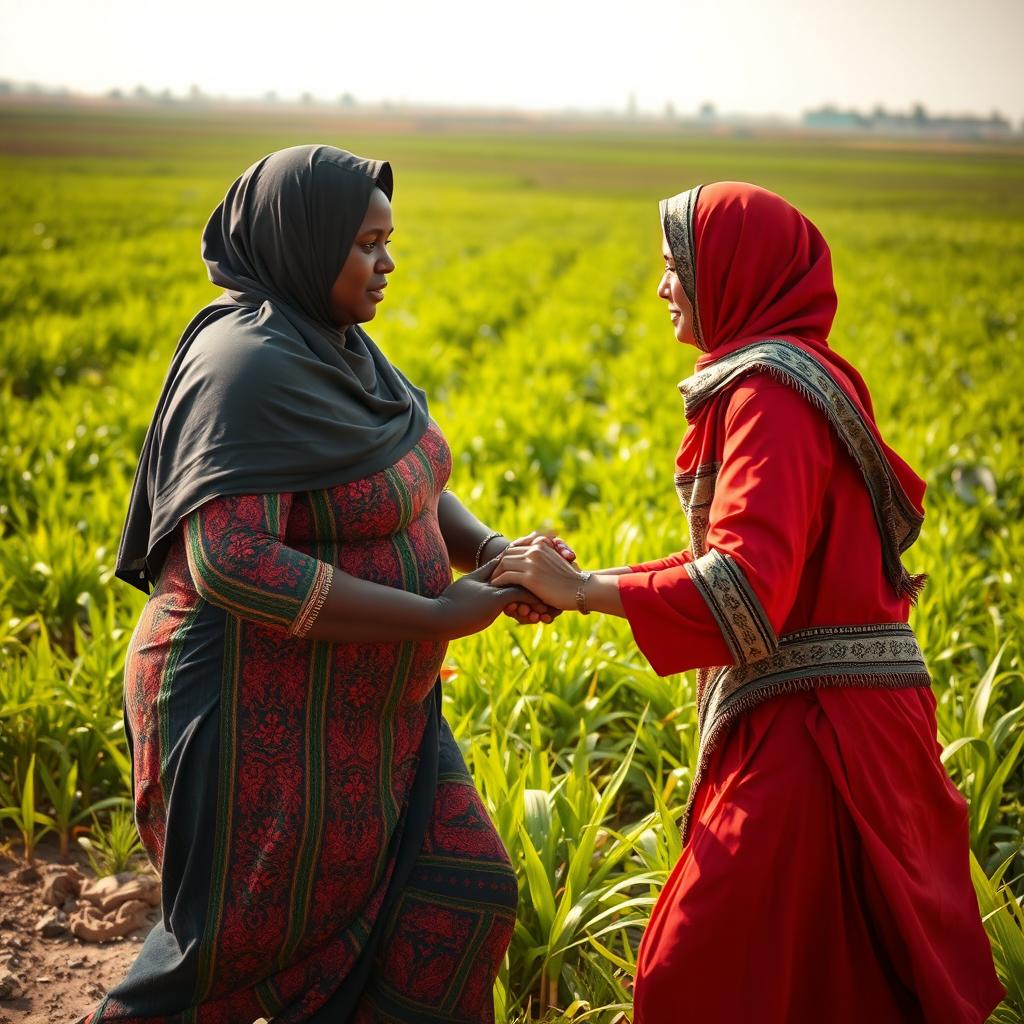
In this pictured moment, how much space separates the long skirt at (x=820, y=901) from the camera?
71.6 inches

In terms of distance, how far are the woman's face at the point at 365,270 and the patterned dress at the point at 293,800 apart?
1.02 ft

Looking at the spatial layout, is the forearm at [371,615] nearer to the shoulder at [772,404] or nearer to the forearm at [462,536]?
the forearm at [462,536]

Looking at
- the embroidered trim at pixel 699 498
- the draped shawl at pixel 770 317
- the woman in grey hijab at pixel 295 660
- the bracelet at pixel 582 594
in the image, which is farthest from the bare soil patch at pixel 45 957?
the draped shawl at pixel 770 317

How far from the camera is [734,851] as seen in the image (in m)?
1.86

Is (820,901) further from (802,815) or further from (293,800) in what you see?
(293,800)

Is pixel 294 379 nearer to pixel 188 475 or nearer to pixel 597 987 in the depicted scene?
pixel 188 475

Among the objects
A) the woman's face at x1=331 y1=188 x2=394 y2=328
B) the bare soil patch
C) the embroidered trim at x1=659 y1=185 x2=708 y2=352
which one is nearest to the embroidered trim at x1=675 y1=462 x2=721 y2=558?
the embroidered trim at x1=659 y1=185 x2=708 y2=352

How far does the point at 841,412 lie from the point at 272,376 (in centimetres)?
96

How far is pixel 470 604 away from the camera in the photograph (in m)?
2.06

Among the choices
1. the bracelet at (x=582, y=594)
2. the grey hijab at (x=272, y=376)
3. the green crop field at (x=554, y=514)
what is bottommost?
the green crop field at (x=554, y=514)

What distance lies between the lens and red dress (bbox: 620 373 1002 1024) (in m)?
1.79

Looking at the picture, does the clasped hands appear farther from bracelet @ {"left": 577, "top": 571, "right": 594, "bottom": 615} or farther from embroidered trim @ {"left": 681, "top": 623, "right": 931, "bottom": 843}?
embroidered trim @ {"left": 681, "top": 623, "right": 931, "bottom": 843}

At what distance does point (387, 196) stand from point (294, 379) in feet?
1.63

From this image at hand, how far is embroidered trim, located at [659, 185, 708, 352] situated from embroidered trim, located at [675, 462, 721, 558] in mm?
227
